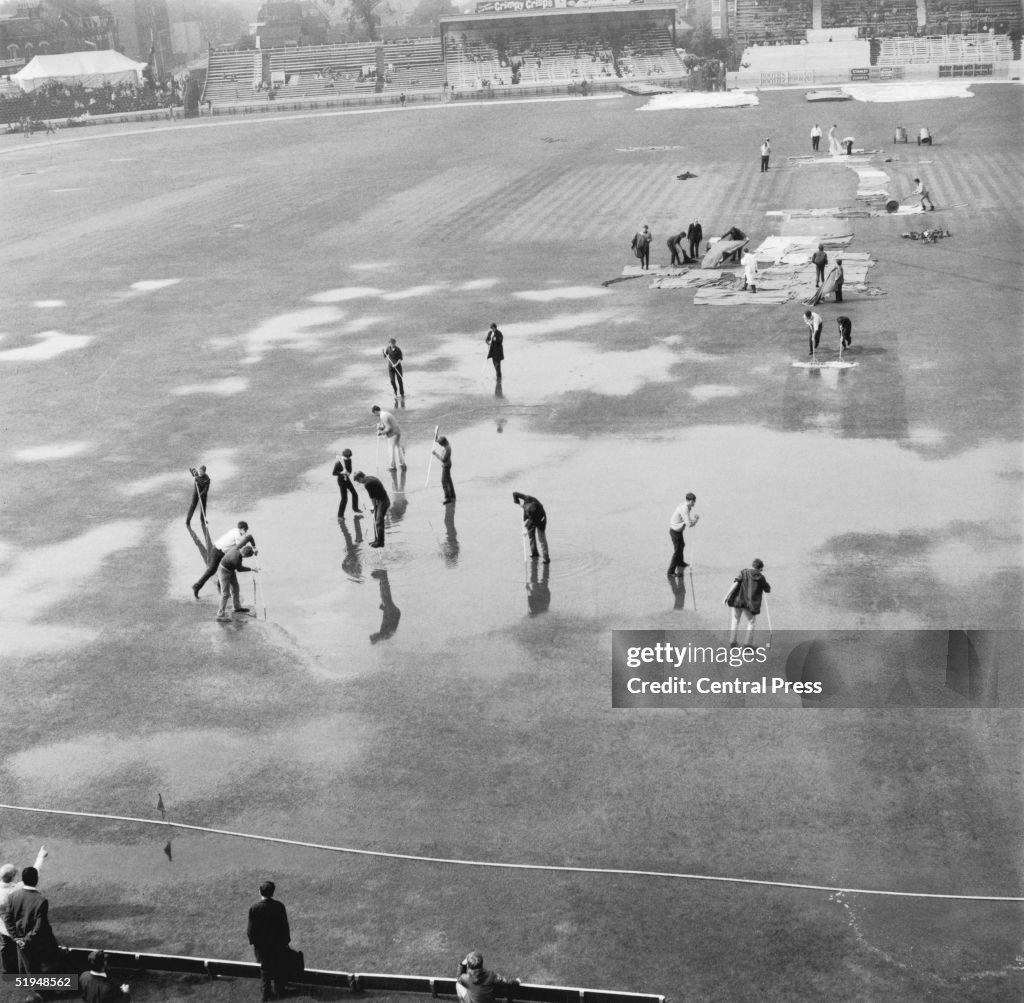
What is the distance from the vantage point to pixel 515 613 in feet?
66.0

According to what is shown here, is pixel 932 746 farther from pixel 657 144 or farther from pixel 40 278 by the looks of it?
pixel 657 144

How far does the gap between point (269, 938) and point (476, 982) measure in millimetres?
2096

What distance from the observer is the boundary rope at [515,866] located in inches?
521

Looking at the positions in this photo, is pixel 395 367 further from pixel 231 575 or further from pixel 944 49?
pixel 944 49

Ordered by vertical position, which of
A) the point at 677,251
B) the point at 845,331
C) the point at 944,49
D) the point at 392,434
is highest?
the point at 944,49

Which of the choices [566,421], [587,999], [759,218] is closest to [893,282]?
[759,218]

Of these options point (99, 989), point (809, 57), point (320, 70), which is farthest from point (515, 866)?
point (320, 70)

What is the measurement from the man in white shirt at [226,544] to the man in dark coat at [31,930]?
27.0ft

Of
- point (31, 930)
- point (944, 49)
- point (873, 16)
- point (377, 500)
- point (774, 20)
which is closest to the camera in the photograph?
point (31, 930)

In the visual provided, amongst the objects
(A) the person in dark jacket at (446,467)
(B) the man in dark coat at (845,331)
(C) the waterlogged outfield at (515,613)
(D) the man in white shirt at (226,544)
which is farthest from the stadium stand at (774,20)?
(D) the man in white shirt at (226,544)

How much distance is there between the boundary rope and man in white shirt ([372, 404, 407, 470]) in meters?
11.3

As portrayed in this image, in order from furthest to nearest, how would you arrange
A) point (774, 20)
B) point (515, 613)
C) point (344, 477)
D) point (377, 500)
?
point (774, 20)
point (344, 477)
point (377, 500)
point (515, 613)

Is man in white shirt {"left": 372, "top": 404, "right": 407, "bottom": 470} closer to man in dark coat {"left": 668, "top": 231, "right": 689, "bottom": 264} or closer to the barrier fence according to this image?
the barrier fence

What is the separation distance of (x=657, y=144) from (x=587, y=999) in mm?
69242
